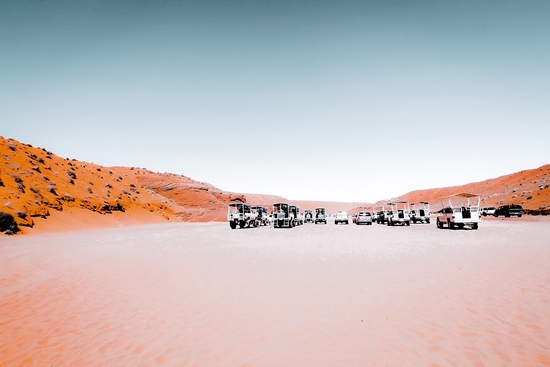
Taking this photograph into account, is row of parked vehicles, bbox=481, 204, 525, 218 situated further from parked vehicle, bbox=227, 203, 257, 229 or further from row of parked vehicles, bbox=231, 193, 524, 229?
parked vehicle, bbox=227, 203, 257, 229

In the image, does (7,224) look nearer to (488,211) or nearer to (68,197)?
(68,197)

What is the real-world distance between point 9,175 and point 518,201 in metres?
92.3

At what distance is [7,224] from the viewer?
81.3 feet

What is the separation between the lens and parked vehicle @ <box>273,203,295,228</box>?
39.6m

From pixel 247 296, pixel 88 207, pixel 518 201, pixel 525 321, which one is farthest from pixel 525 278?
pixel 518 201

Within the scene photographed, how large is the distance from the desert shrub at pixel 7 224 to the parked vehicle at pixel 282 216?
2563cm

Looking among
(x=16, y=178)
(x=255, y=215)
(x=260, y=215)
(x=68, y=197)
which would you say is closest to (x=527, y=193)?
(x=260, y=215)

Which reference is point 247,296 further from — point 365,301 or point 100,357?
point 100,357

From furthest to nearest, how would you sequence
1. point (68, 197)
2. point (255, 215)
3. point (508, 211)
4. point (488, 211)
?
point (488, 211)
point (508, 211)
point (255, 215)
point (68, 197)

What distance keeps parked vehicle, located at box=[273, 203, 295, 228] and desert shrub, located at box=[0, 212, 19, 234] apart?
2563 centimetres

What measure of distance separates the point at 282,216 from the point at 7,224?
26.8 meters

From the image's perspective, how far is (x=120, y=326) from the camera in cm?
637

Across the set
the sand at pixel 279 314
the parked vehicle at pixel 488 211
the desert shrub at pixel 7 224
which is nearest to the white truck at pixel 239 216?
the desert shrub at pixel 7 224

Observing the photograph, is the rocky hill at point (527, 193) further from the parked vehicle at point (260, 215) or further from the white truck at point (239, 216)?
the white truck at point (239, 216)
